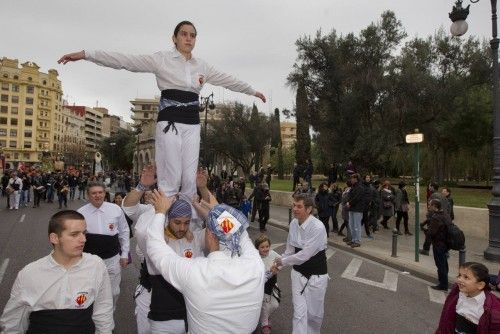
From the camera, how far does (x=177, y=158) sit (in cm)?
384

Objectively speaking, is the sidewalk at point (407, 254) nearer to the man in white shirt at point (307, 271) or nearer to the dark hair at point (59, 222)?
the man in white shirt at point (307, 271)

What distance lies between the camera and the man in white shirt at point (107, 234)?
5.37 meters

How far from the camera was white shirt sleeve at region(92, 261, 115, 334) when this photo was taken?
2.96 m

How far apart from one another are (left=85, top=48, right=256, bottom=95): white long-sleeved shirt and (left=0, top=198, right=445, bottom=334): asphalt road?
3837mm

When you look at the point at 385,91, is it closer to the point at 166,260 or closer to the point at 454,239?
the point at 454,239

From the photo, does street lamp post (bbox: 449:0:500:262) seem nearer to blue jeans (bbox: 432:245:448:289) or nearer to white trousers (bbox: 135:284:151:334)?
blue jeans (bbox: 432:245:448:289)

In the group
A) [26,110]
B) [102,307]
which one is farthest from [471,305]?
[26,110]

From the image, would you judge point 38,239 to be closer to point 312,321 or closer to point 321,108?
point 312,321

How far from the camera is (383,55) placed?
81.8 feet

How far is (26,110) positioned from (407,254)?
10169 cm

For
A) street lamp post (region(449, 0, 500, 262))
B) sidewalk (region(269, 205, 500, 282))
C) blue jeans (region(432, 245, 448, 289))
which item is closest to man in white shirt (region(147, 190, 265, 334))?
blue jeans (region(432, 245, 448, 289))

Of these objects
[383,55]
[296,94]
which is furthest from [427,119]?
[296,94]

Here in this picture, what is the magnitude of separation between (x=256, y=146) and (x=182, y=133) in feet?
145

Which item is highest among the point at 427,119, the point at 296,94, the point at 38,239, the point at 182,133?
the point at 296,94
